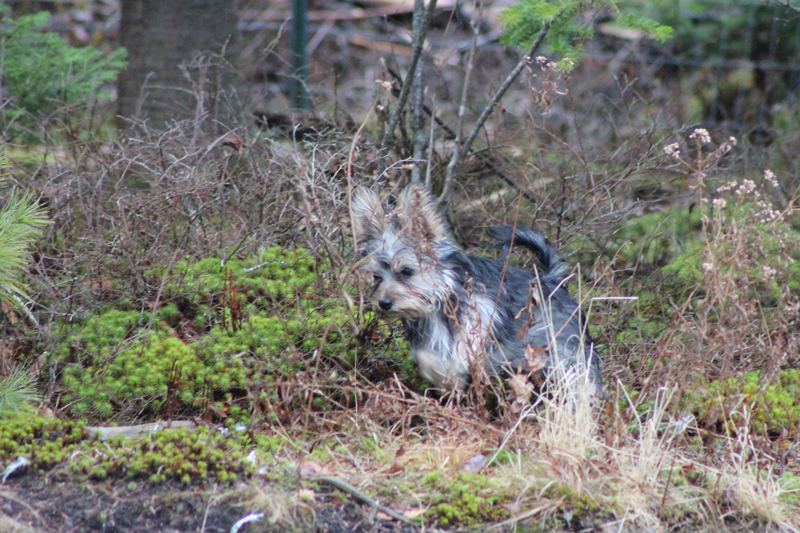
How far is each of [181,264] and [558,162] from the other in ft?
11.8

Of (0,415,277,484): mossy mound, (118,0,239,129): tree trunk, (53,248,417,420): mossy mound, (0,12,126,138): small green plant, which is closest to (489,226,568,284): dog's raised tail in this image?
(53,248,417,420): mossy mound

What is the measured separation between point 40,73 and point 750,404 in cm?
570

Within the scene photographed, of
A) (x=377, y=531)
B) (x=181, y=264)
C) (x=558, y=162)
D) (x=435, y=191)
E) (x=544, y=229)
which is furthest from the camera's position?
(x=558, y=162)

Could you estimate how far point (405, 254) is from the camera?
4328 mm

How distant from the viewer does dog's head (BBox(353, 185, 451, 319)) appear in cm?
416

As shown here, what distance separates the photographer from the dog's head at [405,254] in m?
4.16

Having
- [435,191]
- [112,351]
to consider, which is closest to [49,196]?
[112,351]

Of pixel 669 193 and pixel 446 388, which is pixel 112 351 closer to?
pixel 446 388

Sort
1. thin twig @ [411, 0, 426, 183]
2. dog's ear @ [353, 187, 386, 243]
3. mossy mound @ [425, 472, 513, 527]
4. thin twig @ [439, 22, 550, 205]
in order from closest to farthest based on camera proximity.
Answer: mossy mound @ [425, 472, 513, 527] < dog's ear @ [353, 187, 386, 243] < thin twig @ [439, 22, 550, 205] < thin twig @ [411, 0, 426, 183]

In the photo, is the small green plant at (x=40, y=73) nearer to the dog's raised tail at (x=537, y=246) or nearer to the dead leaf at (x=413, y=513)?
the dog's raised tail at (x=537, y=246)

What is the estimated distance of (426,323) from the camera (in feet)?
14.4

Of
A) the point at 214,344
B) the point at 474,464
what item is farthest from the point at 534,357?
the point at 214,344

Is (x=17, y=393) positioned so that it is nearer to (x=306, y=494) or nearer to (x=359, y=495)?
(x=306, y=494)

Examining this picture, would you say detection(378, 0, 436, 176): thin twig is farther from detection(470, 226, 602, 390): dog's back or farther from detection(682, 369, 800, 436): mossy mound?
detection(682, 369, 800, 436): mossy mound
